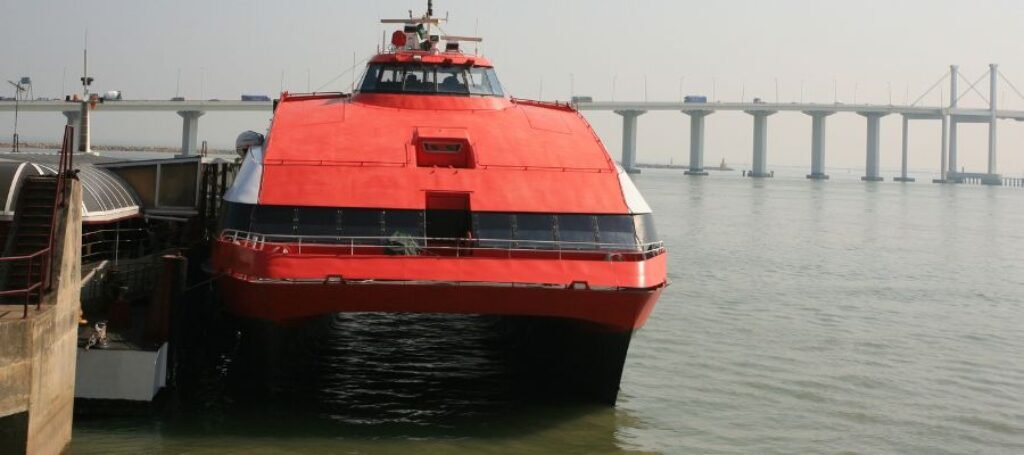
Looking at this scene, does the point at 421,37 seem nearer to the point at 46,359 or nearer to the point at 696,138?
the point at 46,359

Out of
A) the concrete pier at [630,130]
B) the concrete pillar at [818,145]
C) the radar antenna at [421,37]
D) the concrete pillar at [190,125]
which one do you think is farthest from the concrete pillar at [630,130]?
the radar antenna at [421,37]

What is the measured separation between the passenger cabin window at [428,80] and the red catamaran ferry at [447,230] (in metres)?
1.17

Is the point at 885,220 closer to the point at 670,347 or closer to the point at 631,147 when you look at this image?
the point at 670,347

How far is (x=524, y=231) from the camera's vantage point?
14.2m

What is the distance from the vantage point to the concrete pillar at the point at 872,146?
156125mm

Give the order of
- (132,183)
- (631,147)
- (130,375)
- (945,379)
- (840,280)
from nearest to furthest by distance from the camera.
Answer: (130,375) → (945,379) → (132,183) → (840,280) → (631,147)

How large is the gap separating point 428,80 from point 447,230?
4776mm

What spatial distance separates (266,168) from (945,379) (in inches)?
494

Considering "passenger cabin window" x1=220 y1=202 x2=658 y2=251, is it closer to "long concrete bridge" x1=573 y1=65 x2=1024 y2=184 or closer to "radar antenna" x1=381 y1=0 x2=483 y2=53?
"radar antenna" x1=381 y1=0 x2=483 y2=53

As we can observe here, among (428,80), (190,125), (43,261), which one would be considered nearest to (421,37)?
(428,80)

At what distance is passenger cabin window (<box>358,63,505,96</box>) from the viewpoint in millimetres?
18188

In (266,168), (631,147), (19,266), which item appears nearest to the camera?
(19,266)

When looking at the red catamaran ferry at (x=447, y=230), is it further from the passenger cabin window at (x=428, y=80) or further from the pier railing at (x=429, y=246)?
the passenger cabin window at (x=428, y=80)

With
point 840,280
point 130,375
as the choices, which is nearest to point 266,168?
point 130,375
